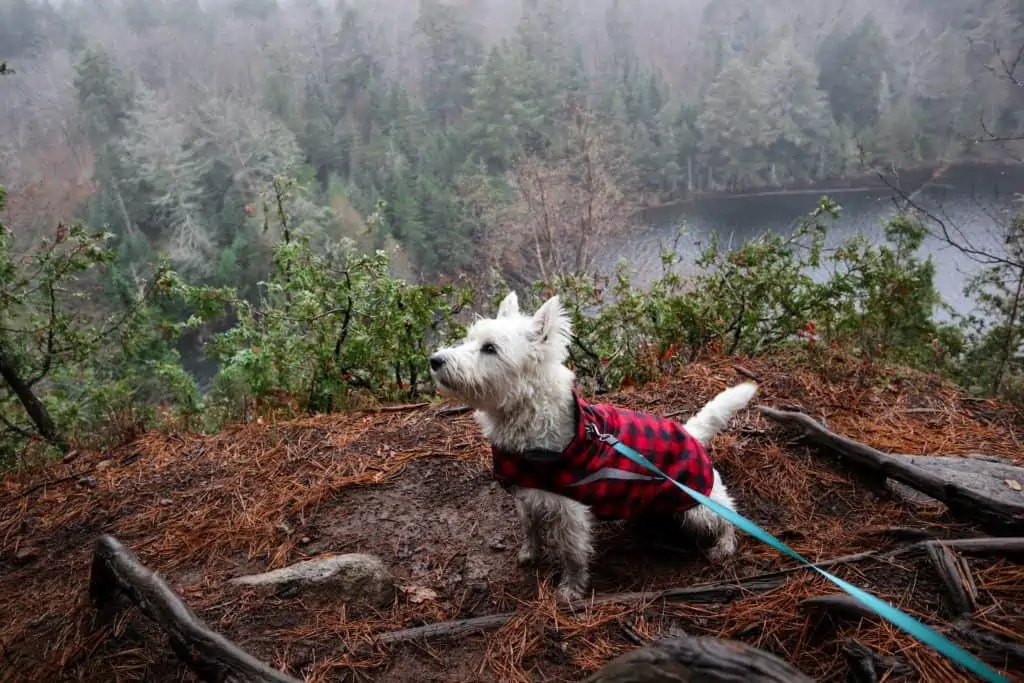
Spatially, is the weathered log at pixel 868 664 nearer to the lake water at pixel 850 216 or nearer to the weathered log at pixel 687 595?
the weathered log at pixel 687 595

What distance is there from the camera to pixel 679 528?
2.99m

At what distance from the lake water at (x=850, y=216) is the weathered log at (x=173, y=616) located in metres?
11.6

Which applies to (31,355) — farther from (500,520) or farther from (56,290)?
(500,520)

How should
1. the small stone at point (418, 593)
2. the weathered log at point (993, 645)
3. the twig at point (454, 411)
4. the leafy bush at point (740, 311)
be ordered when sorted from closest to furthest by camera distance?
1. the weathered log at point (993, 645)
2. the small stone at point (418, 593)
3. the twig at point (454, 411)
4. the leafy bush at point (740, 311)

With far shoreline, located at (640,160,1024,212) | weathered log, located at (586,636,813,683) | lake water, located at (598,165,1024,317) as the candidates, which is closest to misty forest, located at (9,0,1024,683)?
weathered log, located at (586,636,813,683)

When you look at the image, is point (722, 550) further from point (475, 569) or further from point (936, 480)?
point (475, 569)

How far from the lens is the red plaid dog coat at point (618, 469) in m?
2.79

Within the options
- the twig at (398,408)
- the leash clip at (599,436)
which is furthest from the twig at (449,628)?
the twig at (398,408)

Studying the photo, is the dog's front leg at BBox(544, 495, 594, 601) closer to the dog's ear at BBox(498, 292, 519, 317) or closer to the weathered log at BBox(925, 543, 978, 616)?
the dog's ear at BBox(498, 292, 519, 317)

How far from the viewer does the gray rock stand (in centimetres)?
270

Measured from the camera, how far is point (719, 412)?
324 centimetres

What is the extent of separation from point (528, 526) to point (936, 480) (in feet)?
6.20

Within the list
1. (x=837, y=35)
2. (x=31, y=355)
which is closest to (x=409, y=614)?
(x=31, y=355)

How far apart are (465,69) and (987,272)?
4045 cm
